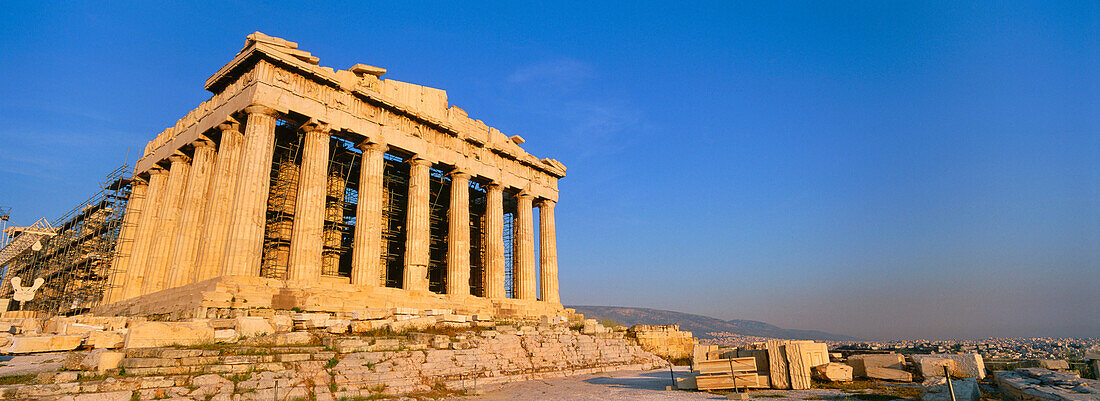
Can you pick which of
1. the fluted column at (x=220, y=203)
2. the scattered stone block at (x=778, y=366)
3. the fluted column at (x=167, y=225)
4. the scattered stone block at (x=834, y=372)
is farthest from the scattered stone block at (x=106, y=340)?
the scattered stone block at (x=834, y=372)

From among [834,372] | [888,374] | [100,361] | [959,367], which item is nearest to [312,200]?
[100,361]

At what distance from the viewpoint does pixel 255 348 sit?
452 inches

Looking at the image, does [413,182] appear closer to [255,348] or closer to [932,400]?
[255,348]

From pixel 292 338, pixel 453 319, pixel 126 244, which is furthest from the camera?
pixel 126 244

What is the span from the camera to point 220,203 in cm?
2006

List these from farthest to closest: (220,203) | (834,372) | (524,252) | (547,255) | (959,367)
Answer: (547,255) < (524,252) < (220,203) < (834,372) < (959,367)

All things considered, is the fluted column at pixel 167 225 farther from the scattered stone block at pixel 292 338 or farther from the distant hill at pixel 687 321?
the distant hill at pixel 687 321

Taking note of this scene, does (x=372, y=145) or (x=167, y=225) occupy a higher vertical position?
(x=372, y=145)

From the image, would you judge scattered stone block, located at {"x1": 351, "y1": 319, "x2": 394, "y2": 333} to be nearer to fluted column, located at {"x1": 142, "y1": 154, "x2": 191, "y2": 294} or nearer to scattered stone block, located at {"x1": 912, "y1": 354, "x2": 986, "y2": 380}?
fluted column, located at {"x1": 142, "y1": 154, "x2": 191, "y2": 294}

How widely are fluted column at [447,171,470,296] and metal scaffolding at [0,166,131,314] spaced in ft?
47.8

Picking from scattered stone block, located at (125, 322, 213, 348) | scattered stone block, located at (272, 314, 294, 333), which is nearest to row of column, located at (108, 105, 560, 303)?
scattered stone block, located at (272, 314, 294, 333)

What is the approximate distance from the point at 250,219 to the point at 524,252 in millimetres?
14262

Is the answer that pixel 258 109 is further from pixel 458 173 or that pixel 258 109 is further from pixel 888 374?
pixel 888 374

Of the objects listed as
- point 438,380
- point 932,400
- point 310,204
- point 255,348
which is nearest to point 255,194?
point 310,204
